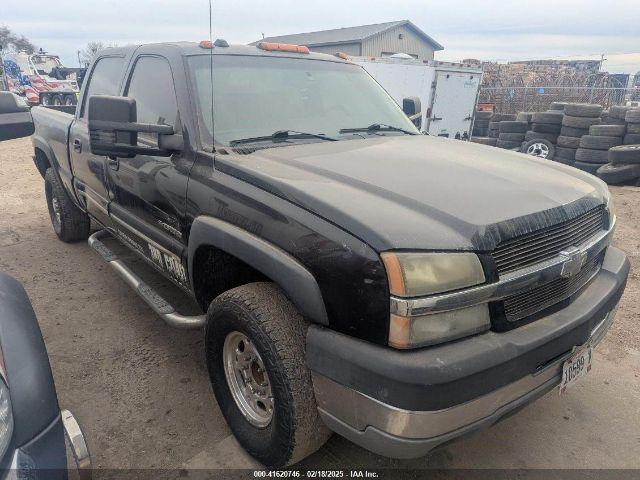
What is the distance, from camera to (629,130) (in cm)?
849

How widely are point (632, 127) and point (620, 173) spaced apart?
3.79 feet

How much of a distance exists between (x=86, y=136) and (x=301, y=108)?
1950mm

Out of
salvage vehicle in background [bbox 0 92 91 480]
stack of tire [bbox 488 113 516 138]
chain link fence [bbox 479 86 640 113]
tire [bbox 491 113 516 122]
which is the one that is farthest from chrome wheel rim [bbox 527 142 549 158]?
salvage vehicle in background [bbox 0 92 91 480]

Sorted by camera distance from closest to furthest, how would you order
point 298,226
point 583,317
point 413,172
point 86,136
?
point 298,226 → point 583,317 → point 413,172 → point 86,136

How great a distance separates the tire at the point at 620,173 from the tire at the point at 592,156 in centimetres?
48

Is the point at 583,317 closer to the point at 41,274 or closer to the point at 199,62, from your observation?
the point at 199,62

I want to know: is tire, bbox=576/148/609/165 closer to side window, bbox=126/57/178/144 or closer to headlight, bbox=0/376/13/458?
side window, bbox=126/57/178/144

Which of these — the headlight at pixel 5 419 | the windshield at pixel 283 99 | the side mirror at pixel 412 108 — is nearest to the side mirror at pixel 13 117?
the windshield at pixel 283 99

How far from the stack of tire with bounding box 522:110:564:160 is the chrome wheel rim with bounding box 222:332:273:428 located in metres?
8.94

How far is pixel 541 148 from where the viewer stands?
9766 millimetres

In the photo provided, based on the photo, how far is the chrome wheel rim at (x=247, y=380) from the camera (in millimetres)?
2217

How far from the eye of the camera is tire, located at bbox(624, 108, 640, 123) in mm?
8320

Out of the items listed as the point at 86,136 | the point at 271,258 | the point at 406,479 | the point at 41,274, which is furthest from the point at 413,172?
the point at 41,274

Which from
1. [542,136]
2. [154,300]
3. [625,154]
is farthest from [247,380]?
[542,136]
